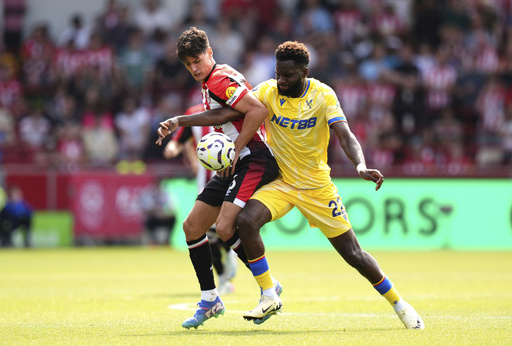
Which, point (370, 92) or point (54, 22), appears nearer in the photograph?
point (370, 92)

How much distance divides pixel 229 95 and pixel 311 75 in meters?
14.7

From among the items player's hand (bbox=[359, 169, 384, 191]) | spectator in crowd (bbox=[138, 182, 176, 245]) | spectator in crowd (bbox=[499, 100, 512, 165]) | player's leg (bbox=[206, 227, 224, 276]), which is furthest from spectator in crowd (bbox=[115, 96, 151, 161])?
player's hand (bbox=[359, 169, 384, 191])

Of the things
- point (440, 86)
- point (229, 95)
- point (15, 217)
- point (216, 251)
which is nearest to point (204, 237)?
point (229, 95)

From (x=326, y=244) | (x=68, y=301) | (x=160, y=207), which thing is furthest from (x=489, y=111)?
(x=68, y=301)

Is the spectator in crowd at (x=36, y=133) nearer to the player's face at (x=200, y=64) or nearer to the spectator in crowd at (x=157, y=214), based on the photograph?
the spectator in crowd at (x=157, y=214)

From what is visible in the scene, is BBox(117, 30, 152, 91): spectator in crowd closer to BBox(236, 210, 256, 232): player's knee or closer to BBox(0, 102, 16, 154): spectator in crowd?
BBox(0, 102, 16, 154): spectator in crowd

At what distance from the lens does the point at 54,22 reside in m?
26.7

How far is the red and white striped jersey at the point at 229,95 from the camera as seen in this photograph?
7.57m

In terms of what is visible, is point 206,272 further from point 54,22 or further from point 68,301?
point 54,22

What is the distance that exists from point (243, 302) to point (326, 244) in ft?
33.0

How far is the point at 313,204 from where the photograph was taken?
297 inches

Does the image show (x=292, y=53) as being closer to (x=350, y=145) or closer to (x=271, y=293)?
(x=350, y=145)

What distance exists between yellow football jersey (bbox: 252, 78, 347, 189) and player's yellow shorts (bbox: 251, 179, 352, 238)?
0.08 metres

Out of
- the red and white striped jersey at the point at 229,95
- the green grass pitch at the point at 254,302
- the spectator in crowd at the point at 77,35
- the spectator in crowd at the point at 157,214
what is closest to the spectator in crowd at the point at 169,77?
the spectator in crowd at the point at 77,35
